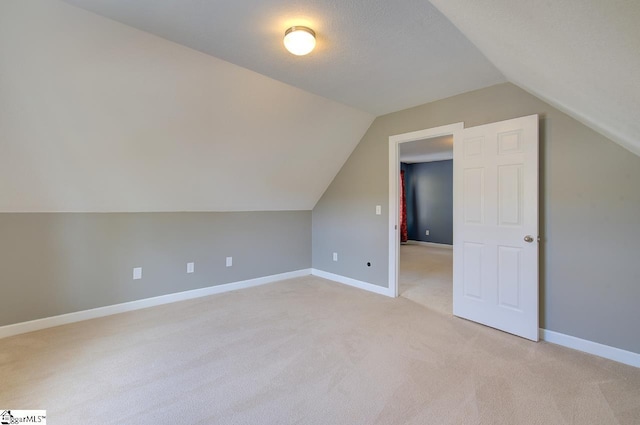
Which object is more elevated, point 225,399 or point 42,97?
point 42,97

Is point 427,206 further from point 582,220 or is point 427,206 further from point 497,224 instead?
point 582,220

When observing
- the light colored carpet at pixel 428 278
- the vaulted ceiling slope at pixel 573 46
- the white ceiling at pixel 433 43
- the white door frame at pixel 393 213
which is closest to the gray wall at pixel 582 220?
the white ceiling at pixel 433 43

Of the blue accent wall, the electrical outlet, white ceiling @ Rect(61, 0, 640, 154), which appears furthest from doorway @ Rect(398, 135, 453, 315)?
the electrical outlet

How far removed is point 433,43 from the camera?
206 centimetres

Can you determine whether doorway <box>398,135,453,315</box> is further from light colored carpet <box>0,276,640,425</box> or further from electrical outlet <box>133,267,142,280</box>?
electrical outlet <box>133,267,142,280</box>

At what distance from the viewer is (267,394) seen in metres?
1.79

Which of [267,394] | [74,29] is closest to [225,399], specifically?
[267,394]

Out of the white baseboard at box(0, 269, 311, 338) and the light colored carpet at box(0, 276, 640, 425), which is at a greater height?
the white baseboard at box(0, 269, 311, 338)

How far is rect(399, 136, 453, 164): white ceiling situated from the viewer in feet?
17.9

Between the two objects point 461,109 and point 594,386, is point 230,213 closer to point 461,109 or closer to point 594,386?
point 461,109

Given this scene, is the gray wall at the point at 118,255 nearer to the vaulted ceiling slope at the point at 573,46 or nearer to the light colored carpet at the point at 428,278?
the light colored carpet at the point at 428,278

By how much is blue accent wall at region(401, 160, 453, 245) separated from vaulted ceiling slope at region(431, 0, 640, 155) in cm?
583

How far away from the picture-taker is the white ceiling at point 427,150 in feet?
17.9

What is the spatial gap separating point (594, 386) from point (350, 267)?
8.93 ft
